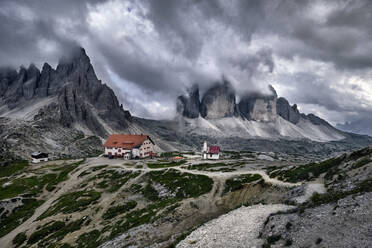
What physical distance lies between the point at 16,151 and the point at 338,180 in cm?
21530

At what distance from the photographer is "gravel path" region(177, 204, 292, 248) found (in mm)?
21406

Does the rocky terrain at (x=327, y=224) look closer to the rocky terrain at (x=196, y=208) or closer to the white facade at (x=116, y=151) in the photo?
the rocky terrain at (x=196, y=208)

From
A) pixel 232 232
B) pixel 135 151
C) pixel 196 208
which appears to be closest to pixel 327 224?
pixel 232 232

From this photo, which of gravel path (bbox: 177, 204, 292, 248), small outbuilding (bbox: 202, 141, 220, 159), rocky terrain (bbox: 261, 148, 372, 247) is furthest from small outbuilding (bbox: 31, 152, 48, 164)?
rocky terrain (bbox: 261, 148, 372, 247)

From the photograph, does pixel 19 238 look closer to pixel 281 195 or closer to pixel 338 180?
pixel 281 195

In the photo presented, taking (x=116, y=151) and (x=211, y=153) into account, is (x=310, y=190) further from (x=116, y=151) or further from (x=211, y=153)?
(x=116, y=151)

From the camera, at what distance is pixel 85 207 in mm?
58250

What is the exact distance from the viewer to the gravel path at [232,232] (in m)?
21.4

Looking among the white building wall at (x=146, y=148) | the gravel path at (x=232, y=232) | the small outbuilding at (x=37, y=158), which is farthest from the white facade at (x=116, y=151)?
the gravel path at (x=232, y=232)

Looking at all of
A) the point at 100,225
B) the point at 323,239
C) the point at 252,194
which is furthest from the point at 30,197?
the point at 323,239

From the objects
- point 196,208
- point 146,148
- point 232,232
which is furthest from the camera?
A: point 146,148

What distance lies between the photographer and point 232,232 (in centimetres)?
2369

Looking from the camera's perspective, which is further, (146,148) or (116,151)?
(146,148)

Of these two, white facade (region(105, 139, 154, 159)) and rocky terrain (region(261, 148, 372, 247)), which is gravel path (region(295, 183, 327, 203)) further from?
white facade (region(105, 139, 154, 159))
